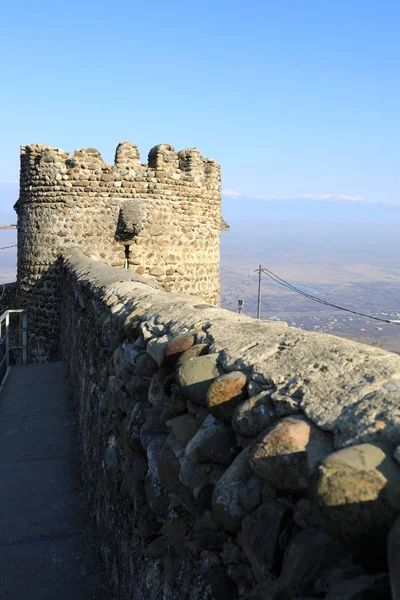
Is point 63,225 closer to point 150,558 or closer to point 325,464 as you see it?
point 150,558

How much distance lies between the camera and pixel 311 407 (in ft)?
5.74

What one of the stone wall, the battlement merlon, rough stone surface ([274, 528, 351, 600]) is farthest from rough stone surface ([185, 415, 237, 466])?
the battlement merlon

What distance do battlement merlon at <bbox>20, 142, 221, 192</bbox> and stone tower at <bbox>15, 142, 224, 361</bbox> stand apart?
2 cm

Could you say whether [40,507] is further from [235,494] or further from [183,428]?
[235,494]

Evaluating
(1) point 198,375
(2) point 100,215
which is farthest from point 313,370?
(2) point 100,215

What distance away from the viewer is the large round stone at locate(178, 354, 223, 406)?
7.39 ft

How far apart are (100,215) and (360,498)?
1018 cm

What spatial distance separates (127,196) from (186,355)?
899 centimetres

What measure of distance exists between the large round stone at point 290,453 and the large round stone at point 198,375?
528 millimetres

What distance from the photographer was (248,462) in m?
1.80

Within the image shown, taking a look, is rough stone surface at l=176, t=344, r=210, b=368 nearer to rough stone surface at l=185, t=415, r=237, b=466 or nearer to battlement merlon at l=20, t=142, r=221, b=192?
rough stone surface at l=185, t=415, r=237, b=466

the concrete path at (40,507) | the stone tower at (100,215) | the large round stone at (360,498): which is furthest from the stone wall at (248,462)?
the stone tower at (100,215)

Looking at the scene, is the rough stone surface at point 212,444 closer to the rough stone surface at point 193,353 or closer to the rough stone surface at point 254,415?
the rough stone surface at point 254,415

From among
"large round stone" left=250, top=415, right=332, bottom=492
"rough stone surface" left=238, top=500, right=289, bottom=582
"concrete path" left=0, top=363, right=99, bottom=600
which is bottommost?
"concrete path" left=0, top=363, right=99, bottom=600
